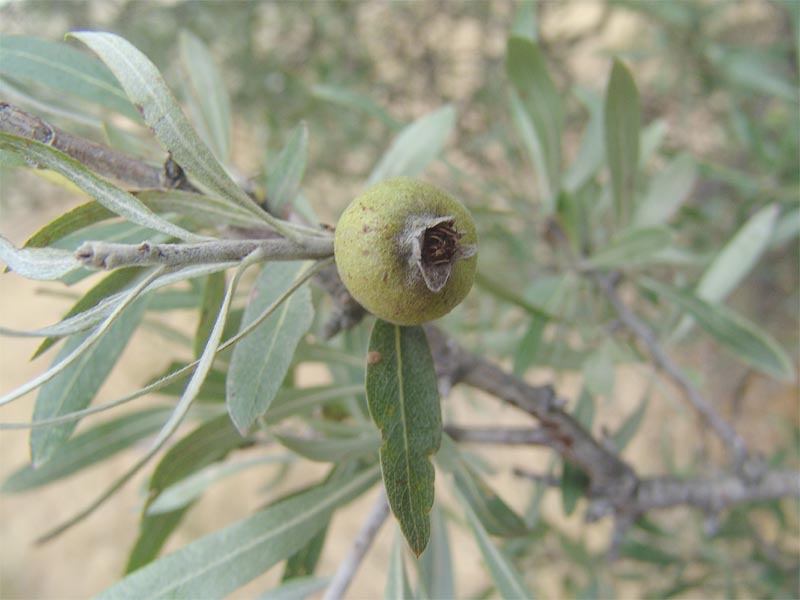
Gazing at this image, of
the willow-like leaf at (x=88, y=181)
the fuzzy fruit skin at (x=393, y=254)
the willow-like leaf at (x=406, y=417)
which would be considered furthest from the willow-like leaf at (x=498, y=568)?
the willow-like leaf at (x=88, y=181)

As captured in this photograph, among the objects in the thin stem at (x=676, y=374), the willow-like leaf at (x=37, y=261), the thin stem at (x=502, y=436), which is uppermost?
the willow-like leaf at (x=37, y=261)

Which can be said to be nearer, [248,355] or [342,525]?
[248,355]

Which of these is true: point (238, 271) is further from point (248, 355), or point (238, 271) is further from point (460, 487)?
point (460, 487)

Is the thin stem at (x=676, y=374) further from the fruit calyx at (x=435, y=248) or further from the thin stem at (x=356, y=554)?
the fruit calyx at (x=435, y=248)

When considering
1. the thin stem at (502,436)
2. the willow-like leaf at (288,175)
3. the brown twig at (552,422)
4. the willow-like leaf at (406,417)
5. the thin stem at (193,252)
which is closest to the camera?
the thin stem at (193,252)

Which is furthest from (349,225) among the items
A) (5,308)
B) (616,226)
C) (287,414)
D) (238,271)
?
(5,308)

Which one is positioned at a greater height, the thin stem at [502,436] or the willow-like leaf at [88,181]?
the willow-like leaf at [88,181]

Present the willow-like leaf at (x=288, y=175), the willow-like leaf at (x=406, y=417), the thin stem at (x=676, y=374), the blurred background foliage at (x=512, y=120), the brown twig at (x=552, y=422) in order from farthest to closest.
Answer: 1. the blurred background foliage at (x=512, y=120)
2. the thin stem at (x=676, y=374)
3. the willow-like leaf at (x=288, y=175)
4. the brown twig at (x=552, y=422)
5. the willow-like leaf at (x=406, y=417)
